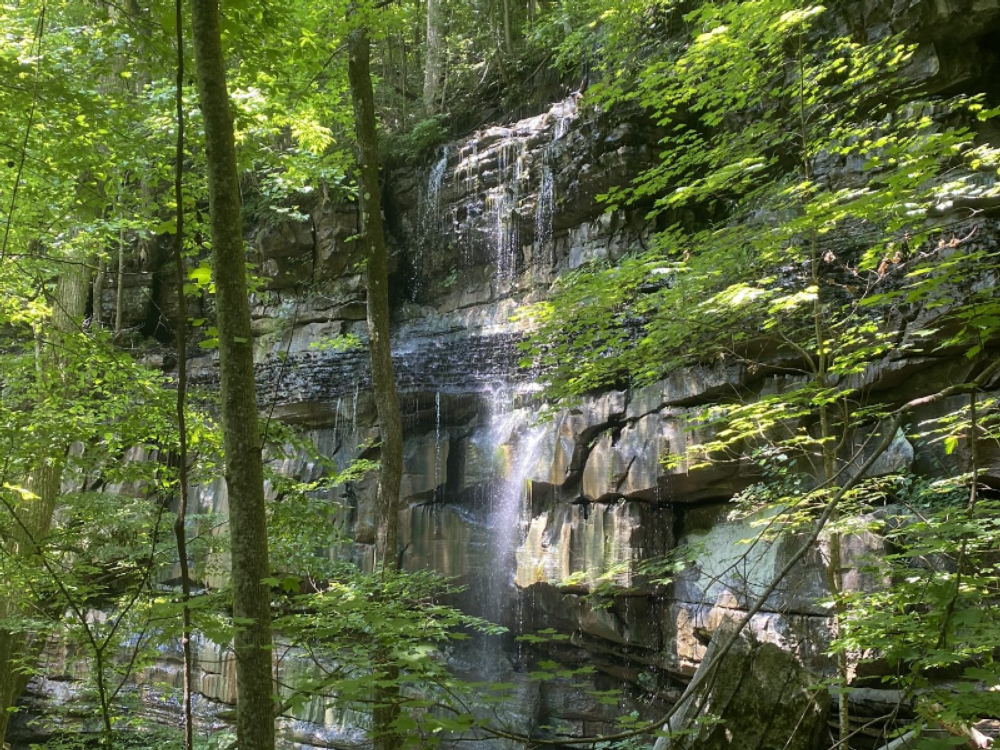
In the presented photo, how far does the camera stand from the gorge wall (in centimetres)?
760

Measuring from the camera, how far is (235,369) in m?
2.74

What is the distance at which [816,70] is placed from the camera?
4496 millimetres

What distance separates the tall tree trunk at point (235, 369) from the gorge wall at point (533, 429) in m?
2.05

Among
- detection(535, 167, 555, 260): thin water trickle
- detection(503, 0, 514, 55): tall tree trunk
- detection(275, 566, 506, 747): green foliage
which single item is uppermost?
detection(503, 0, 514, 55): tall tree trunk

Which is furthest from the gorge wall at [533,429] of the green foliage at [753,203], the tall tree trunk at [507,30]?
the tall tree trunk at [507,30]

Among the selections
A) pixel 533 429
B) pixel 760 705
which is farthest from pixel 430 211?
pixel 760 705

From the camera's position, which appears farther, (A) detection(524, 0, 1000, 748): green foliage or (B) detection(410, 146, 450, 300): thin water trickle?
(B) detection(410, 146, 450, 300): thin water trickle

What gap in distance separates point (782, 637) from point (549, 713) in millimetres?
3446

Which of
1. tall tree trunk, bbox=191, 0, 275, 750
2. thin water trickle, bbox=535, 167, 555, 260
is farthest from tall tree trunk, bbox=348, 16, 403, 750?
thin water trickle, bbox=535, 167, 555, 260

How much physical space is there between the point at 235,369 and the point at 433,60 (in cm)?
1513

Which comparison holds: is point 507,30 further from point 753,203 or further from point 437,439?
point 753,203

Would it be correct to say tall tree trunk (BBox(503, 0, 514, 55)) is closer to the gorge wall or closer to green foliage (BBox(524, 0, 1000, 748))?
the gorge wall

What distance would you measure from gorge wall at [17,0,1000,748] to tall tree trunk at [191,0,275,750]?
6.74ft

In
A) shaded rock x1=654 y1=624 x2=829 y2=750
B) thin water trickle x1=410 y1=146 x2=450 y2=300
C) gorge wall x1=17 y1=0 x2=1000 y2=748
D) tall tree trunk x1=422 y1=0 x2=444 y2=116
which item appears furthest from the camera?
tall tree trunk x1=422 y1=0 x2=444 y2=116
